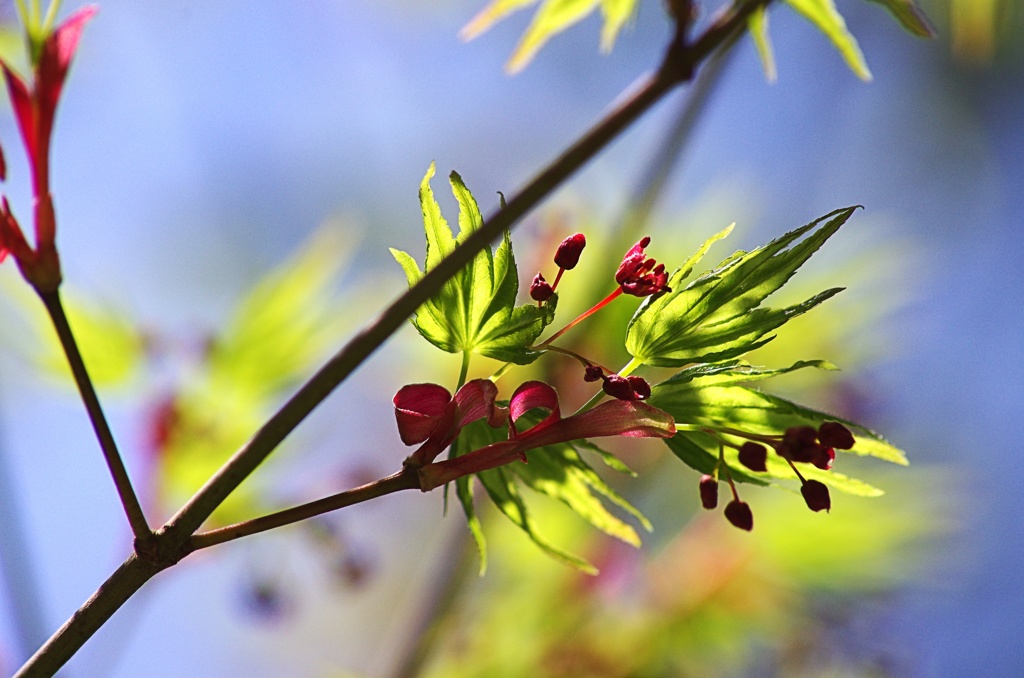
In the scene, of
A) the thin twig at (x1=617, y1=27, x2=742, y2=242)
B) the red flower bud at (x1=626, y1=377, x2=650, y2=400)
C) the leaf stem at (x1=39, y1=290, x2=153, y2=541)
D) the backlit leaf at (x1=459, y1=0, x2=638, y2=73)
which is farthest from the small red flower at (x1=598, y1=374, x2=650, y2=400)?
the thin twig at (x1=617, y1=27, x2=742, y2=242)

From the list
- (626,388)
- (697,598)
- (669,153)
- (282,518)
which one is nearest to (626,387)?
(626,388)

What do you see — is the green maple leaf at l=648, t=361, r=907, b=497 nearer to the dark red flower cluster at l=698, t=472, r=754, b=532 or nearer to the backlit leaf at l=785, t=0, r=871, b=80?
the dark red flower cluster at l=698, t=472, r=754, b=532

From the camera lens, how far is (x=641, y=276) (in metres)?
0.36

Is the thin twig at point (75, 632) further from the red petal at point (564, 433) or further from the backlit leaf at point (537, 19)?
the backlit leaf at point (537, 19)

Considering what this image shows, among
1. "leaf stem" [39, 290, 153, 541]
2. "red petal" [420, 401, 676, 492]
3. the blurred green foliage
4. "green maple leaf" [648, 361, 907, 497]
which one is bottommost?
the blurred green foliage

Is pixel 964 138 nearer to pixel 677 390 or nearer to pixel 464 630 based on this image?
pixel 464 630

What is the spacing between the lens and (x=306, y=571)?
1.86 metres

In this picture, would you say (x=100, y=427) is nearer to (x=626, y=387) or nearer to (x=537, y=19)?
(x=626, y=387)

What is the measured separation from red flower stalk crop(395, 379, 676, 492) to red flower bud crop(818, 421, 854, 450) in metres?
0.05

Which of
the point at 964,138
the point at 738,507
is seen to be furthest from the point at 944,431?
the point at 738,507

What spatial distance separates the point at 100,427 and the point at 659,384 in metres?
0.19

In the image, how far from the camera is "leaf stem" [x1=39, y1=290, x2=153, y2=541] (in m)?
0.28

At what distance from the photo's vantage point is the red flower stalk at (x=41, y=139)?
0.30 metres

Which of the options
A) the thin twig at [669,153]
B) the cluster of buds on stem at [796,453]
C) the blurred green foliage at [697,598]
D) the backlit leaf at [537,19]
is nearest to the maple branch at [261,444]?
the cluster of buds on stem at [796,453]
